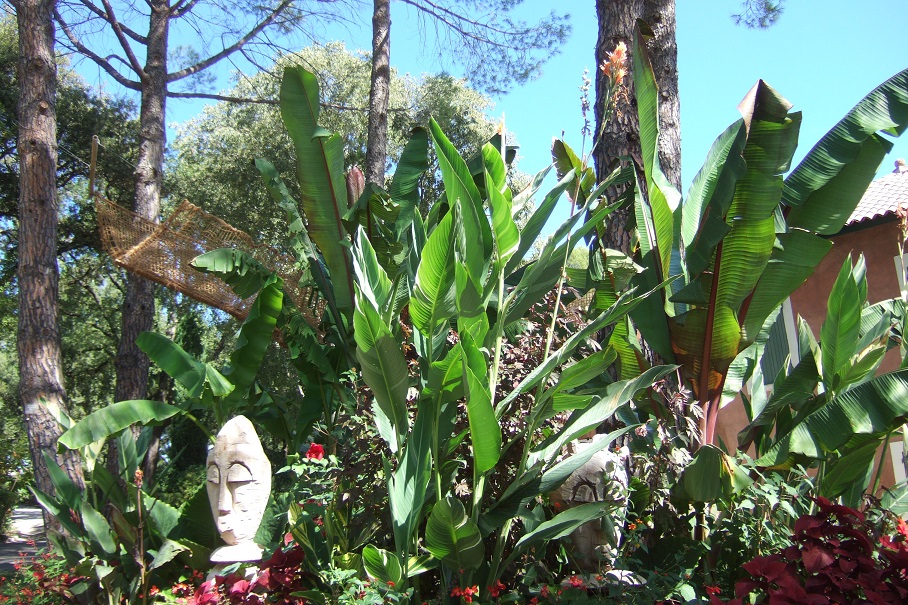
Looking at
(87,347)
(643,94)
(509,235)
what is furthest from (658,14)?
(87,347)

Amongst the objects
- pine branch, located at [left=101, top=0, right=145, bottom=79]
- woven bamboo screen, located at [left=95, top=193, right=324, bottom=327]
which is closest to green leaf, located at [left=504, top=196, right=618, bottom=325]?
woven bamboo screen, located at [left=95, top=193, right=324, bottom=327]

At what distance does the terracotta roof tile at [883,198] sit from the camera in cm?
830

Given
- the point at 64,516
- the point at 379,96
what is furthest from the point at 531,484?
the point at 379,96

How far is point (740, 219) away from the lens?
381 cm

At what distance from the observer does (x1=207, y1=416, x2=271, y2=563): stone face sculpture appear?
3.67 metres

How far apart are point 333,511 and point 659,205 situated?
240 cm

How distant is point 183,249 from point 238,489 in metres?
3.22

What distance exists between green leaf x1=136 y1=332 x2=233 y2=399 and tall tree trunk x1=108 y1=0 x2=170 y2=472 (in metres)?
2.84

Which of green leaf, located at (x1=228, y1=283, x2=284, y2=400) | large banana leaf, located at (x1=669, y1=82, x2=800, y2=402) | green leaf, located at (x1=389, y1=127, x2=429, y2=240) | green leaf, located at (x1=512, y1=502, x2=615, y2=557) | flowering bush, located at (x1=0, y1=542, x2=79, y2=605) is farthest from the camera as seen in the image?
green leaf, located at (x1=389, y1=127, x2=429, y2=240)

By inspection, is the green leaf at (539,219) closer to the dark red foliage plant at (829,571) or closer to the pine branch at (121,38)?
the dark red foliage plant at (829,571)

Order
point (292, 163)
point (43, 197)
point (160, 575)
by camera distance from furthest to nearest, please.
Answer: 1. point (292, 163)
2. point (43, 197)
3. point (160, 575)

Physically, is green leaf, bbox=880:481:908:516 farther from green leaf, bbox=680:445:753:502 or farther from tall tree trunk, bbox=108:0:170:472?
tall tree trunk, bbox=108:0:170:472

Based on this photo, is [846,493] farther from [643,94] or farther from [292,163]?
[292,163]

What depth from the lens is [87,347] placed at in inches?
659
